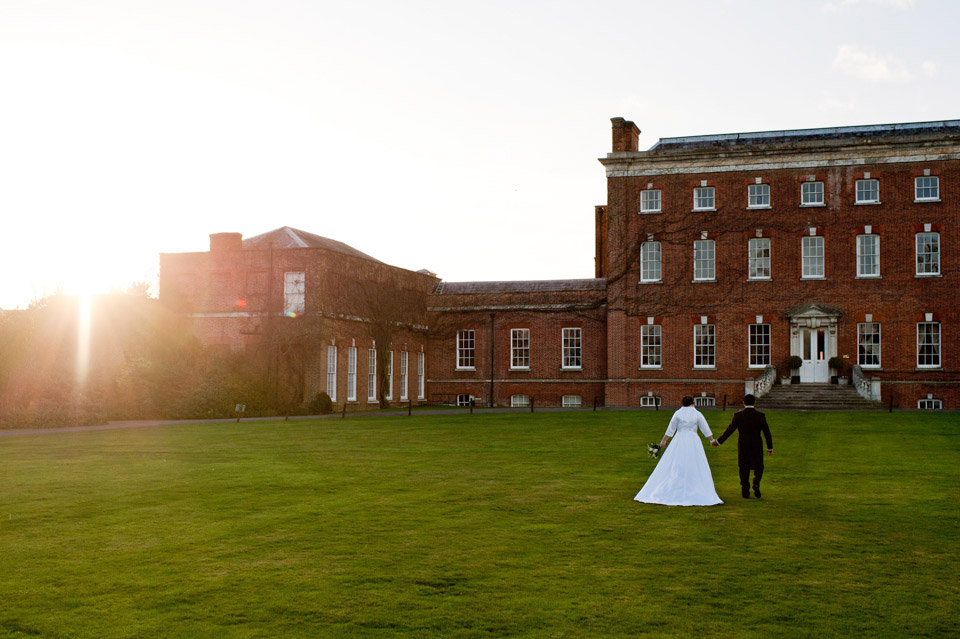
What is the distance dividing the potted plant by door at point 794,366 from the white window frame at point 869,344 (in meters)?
2.53

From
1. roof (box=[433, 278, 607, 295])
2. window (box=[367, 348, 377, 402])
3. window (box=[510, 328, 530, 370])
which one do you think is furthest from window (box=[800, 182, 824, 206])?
window (box=[367, 348, 377, 402])

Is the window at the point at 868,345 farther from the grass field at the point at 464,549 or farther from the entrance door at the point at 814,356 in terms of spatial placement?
the grass field at the point at 464,549

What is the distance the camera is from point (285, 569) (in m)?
8.60

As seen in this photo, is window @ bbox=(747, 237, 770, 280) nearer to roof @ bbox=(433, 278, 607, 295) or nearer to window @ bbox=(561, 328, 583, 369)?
roof @ bbox=(433, 278, 607, 295)

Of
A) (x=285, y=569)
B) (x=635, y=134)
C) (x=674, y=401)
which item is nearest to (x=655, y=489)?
(x=285, y=569)

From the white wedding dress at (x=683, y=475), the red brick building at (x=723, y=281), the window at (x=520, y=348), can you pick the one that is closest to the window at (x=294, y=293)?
the red brick building at (x=723, y=281)

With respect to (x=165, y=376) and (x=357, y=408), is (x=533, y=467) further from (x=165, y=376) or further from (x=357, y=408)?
(x=357, y=408)

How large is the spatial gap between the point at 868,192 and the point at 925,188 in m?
2.29

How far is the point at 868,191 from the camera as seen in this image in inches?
1646

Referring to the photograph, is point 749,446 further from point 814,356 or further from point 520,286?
point 520,286

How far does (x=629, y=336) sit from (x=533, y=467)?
28536 mm

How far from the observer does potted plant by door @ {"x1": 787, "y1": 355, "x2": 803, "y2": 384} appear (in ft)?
136

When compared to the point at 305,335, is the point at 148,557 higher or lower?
lower

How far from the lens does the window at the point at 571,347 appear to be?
47.9 m
